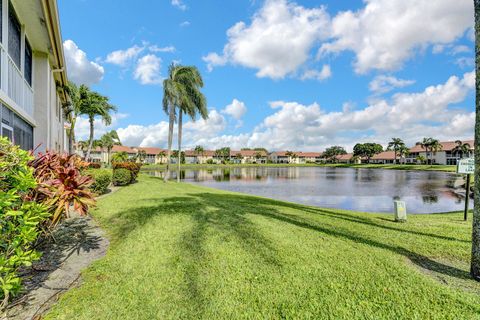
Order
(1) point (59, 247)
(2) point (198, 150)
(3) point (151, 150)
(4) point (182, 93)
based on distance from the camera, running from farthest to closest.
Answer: (2) point (198, 150)
(3) point (151, 150)
(4) point (182, 93)
(1) point (59, 247)

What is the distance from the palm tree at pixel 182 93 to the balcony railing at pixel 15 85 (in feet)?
44.9

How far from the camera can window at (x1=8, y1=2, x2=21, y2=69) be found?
7246mm

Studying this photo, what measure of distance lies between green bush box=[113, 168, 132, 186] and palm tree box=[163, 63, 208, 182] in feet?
22.9

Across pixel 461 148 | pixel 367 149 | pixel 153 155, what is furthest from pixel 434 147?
pixel 153 155

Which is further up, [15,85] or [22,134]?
[15,85]

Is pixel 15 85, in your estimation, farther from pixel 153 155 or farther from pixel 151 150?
pixel 151 150

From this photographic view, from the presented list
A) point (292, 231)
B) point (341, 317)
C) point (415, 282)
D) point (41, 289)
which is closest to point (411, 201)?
point (292, 231)

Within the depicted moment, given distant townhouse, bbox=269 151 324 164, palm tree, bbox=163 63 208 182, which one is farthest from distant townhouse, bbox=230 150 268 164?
palm tree, bbox=163 63 208 182

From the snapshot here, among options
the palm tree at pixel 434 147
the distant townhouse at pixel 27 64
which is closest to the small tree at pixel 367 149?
the palm tree at pixel 434 147

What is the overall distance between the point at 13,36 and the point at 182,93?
50.7 feet

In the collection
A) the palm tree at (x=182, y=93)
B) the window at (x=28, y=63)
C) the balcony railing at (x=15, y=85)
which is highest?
the palm tree at (x=182, y=93)

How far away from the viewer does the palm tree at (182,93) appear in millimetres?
22656

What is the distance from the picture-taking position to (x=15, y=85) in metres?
7.58

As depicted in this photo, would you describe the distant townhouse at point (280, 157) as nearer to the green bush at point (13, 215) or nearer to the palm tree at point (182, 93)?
the palm tree at point (182, 93)
